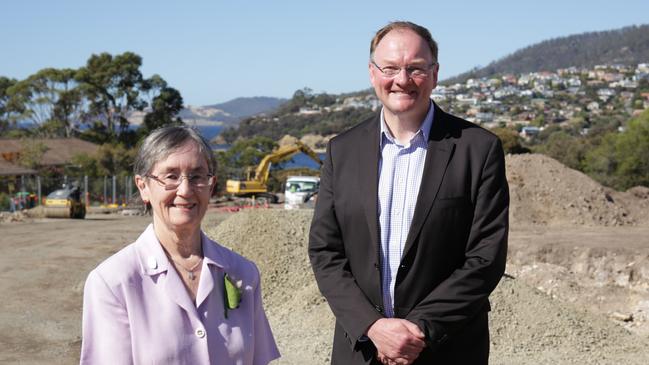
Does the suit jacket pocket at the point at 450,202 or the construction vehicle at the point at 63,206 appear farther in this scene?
the construction vehicle at the point at 63,206

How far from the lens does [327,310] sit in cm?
893

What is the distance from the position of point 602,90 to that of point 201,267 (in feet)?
433

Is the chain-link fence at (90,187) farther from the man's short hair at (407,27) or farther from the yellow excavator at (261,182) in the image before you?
the man's short hair at (407,27)

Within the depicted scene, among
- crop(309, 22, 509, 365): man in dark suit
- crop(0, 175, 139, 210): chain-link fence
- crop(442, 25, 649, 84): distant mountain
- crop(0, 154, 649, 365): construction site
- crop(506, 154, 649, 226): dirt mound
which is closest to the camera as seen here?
crop(309, 22, 509, 365): man in dark suit

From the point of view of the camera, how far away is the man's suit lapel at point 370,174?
340 cm

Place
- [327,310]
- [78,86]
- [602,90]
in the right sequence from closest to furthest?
[327,310], [78,86], [602,90]

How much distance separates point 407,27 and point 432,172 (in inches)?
23.6

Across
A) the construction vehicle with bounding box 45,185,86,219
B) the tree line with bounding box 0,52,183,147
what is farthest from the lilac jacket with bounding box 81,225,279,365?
the tree line with bounding box 0,52,183,147

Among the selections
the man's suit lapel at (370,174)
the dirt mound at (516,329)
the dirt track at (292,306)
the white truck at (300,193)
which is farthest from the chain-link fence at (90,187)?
the man's suit lapel at (370,174)

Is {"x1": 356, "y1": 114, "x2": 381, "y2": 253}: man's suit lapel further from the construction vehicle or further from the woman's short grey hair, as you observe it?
the construction vehicle

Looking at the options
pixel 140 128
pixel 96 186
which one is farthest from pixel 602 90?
pixel 96 186

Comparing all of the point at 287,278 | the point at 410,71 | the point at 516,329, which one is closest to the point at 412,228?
the point at 410,71

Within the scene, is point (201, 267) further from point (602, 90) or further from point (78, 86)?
point (602, 90)

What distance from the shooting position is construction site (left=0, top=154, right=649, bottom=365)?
8312mm
